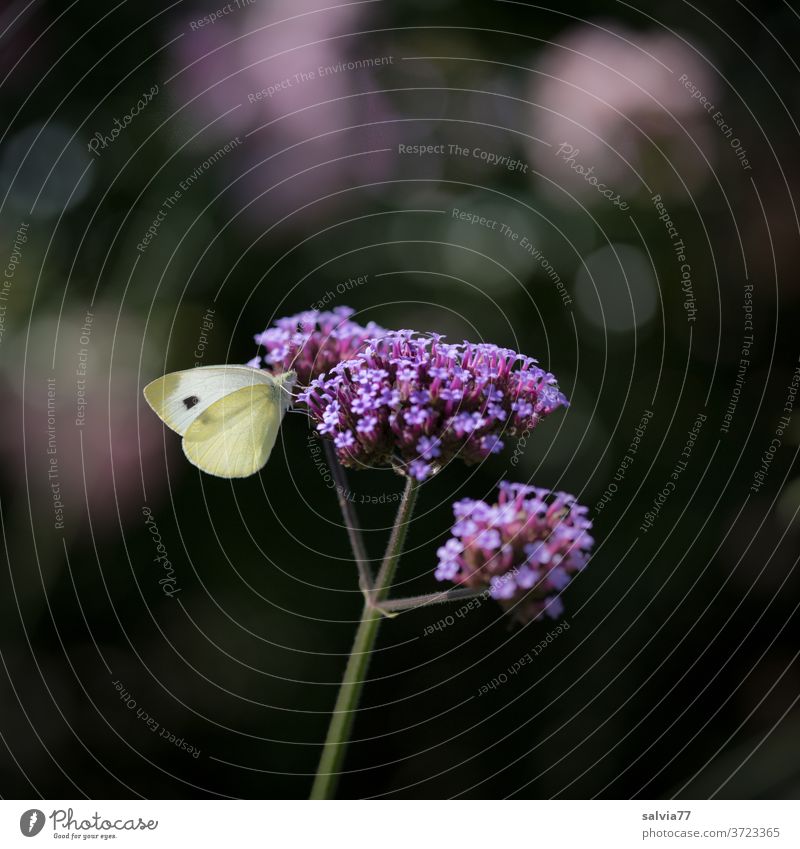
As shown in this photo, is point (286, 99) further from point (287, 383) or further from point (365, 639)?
point (365, 639)

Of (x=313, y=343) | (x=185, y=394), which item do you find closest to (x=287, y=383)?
(x=313, y=343)

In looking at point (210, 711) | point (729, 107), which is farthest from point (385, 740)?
point (729, 107)

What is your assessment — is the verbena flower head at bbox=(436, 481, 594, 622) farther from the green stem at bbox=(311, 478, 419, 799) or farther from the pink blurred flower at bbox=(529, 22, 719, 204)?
the pink blurred flower at bbox=(529, 22, 719, 204)

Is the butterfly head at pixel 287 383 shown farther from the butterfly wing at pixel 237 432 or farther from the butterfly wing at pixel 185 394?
the butterfly wing at pixel 185 394

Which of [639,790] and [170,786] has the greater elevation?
[170,786]
